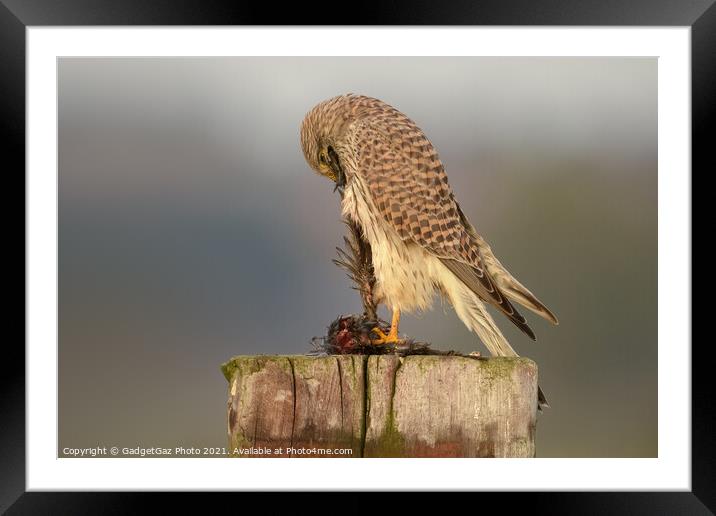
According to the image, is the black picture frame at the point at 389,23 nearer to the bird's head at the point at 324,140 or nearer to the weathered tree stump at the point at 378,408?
the weathered tree stump at the point at 378,408

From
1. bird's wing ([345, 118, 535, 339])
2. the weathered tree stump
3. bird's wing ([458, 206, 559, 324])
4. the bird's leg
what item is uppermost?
bird's wing ([345, 118, 535, 339])

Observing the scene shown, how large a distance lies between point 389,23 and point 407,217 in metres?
1.01

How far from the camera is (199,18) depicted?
2.67m

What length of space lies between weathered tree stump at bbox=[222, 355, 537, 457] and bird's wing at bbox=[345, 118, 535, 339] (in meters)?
0.86

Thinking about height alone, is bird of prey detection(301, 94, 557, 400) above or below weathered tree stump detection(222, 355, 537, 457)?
above

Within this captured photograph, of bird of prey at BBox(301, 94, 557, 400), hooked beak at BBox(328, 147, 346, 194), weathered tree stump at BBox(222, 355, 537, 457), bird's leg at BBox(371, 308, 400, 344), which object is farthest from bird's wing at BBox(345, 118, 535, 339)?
weathered tree stump at BBox(222, 355, 537, 457)

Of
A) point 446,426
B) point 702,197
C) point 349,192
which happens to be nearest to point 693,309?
point 702,197

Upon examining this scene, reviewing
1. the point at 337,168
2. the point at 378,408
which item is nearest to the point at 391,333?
the point at 378,408

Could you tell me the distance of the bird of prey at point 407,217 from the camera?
3.34 meters

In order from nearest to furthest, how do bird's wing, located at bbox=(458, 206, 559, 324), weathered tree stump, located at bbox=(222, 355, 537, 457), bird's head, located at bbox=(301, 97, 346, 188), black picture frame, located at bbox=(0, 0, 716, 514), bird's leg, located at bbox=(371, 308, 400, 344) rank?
weathered tree stump, located at bbox=(222, 355, 537, 457), black picture frame, located at bbox=(0, 0, 716, 514), bird's leg, located at bbox=(371, 308, 400, 344), bird's wing, located at bbox=(458, 206, 559, 324), bird's head, located at bbox=(301, 97, 346, 188)

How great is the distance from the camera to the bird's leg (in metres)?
2.96

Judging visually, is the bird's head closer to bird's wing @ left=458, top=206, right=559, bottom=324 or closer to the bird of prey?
the bird of prey

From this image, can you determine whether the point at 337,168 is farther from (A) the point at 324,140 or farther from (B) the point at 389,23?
(B) the point at 389,23

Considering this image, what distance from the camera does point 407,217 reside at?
3422mm
